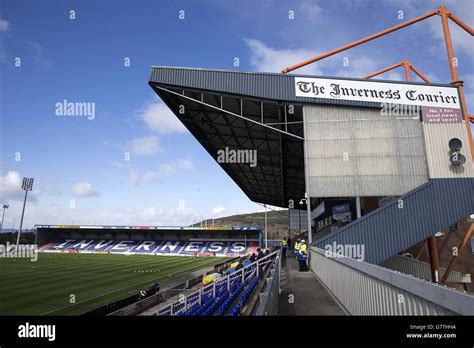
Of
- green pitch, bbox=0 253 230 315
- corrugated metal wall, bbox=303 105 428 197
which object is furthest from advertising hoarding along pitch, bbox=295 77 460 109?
green pitch, bbox=0 253 230 315

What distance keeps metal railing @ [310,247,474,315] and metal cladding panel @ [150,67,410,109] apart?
1301 cm

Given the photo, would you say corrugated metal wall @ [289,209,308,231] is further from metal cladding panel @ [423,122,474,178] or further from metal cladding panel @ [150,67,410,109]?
metal cladding panel @ [150,67,410,109]

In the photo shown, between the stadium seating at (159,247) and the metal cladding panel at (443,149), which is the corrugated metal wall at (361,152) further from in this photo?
the stadium seating at (159,247)

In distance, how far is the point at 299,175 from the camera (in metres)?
37.6

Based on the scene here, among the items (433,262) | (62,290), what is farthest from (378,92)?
(62,290)

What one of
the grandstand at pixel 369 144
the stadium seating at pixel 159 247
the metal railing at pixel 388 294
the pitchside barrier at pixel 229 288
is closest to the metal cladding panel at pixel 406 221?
the grandstand at pixel 369 144

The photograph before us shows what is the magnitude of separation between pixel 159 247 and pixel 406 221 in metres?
47.3

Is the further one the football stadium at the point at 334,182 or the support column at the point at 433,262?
the support column at the point at 433,262

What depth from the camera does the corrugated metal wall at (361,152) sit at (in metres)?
18.8

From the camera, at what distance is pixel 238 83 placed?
1967 centimetres

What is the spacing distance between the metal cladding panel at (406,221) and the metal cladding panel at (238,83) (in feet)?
23.5

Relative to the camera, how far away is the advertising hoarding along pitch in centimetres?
1886
